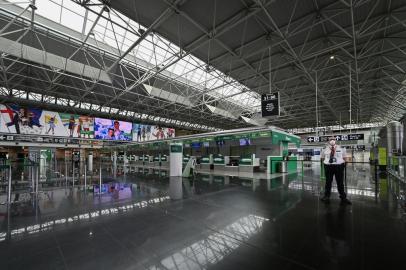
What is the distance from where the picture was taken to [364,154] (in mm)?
31938

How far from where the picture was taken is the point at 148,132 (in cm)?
3183

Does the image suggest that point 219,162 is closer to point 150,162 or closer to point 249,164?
point 249,164

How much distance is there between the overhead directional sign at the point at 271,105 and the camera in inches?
427

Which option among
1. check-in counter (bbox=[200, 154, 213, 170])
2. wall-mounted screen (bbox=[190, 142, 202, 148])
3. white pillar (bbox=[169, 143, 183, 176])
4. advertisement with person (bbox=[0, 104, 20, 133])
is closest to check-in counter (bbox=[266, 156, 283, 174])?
check-in counter (bbox=[200, 154, 213, 170])

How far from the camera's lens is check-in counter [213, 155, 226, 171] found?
14.1 m

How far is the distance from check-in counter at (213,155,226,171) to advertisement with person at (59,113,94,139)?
19.4 m

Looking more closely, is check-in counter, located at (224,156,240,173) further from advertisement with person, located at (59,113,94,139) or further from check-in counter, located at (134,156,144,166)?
advertisement with person, located at (59,113,94,139)

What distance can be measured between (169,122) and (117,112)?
30.3 feet

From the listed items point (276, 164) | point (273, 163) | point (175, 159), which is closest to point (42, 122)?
point (175, 159)

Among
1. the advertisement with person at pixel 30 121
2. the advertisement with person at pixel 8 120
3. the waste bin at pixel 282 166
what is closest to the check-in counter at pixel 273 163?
the waste bin at pixel 282 166

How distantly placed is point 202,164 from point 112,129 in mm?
18213

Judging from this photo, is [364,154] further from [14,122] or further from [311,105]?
[14,122]

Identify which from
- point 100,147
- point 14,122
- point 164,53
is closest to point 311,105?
point 164,53

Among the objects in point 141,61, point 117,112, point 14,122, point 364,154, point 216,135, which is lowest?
point 364,154
